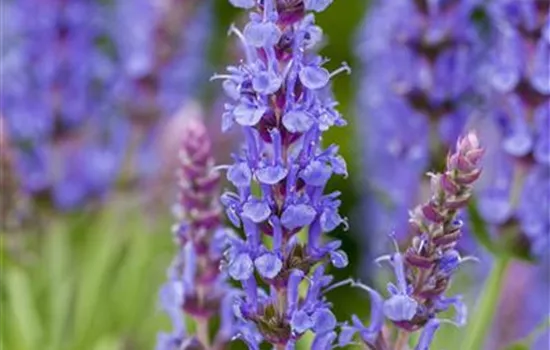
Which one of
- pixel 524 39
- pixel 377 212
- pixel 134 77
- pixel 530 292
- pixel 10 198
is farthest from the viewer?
pixel 377 212

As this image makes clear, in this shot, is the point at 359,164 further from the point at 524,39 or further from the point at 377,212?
the point at 524,39

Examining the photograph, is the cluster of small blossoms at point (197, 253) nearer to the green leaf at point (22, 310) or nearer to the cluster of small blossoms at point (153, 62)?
the green leaf at point (22, 310)

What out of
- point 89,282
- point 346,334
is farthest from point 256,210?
point 89,282

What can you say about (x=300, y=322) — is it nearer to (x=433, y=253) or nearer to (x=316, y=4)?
(x=433, y=253)

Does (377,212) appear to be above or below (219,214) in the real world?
above

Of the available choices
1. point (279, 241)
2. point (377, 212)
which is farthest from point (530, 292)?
point (279, 241)

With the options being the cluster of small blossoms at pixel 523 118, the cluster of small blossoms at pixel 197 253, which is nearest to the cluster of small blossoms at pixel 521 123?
the cluster of small blossoms at pixel 523 118

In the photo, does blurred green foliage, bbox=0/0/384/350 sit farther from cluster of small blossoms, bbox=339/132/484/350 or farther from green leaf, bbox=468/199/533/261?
cluster of small blossoms, bbox=339/132/484/350
